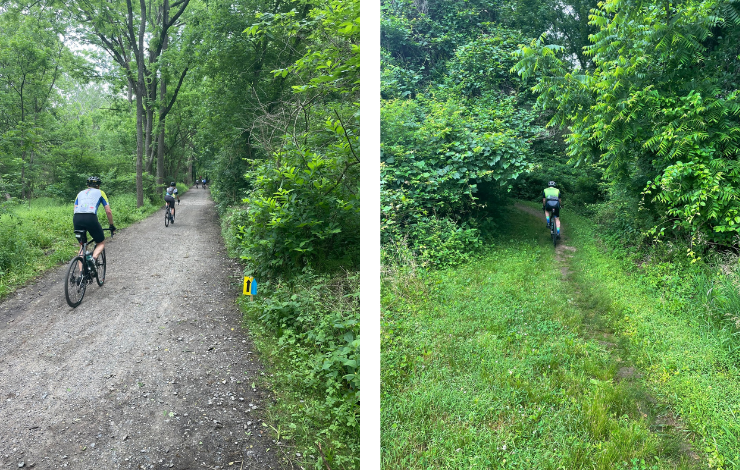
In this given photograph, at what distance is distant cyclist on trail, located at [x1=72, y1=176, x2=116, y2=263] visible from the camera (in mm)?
1490

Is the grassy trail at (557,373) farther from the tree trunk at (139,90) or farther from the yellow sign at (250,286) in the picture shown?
the tree trunk at (139,90)

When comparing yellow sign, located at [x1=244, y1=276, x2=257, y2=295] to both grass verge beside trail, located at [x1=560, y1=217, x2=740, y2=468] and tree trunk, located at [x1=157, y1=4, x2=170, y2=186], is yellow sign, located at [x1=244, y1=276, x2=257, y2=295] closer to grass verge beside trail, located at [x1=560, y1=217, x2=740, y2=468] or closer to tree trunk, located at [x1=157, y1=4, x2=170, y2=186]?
tree trunk, located at [x1=157, y1=4, x2=170, y2=186]

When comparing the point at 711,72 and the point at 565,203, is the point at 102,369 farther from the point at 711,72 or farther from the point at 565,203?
the point at 711,72

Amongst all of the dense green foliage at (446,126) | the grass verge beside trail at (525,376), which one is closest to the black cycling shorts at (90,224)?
the dense green foliage at (446,126)

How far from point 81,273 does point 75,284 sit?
4cm

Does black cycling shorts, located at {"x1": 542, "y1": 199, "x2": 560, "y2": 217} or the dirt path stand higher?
black cycling shorts, located at {"x1": 542, "y1": 199, "x2": 560, "y2": 217}

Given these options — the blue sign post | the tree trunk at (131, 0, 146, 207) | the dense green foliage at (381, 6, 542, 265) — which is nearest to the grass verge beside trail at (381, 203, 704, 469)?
the dense green foliage at (381, 6, 542, 265)

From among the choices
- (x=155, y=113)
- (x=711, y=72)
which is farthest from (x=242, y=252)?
(x=711, y=72)

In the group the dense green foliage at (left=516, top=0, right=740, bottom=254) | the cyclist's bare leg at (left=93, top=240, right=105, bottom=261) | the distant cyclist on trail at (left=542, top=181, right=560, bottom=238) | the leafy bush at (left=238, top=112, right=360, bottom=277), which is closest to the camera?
the dense green foliage at (left=516, top=0, right=740, bottom=254)

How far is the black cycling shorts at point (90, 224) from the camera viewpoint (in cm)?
149

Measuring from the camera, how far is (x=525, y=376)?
1.41m

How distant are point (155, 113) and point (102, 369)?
107 centimetres

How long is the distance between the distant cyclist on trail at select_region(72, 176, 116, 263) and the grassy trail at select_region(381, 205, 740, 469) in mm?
1356

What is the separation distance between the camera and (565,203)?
1.39 meters
